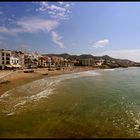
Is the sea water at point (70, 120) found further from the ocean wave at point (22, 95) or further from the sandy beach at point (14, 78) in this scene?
the sandy beach at point (14, 78)

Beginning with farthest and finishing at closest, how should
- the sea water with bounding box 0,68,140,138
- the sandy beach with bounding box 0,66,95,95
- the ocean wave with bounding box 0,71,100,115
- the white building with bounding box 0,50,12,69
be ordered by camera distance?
the white building with bounding box 0,50,12,69 < the sandy beach with bounding box 0,66,95,95 < the ocean wave with bounding box 0,71,100,115 < the sea water with bounding box 0,68,140,138

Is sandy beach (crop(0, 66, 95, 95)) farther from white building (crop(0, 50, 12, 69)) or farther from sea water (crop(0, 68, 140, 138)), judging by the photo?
white building (crop(0, 50, 12, 69))

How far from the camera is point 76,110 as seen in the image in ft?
62.3

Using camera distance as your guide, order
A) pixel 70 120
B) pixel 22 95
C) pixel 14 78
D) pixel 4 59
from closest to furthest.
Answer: pixel 70 120 < pixel 22 95 < pixel 14 78 < pixel 4 59

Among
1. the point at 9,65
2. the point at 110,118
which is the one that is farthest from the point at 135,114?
the point at 9,65

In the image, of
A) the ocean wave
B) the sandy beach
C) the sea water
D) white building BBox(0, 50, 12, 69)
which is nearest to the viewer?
the sea water

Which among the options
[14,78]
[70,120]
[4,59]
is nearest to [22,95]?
[70,120]

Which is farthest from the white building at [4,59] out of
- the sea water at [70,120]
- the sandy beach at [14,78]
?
the sea water at [70,120]

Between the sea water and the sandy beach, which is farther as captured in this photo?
the sandy beach

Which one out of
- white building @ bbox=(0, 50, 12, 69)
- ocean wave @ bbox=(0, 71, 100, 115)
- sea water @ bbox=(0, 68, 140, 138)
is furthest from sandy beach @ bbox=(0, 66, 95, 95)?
white building @ bbox=(0, 50, 12, 69)

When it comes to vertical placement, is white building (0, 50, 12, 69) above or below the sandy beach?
above

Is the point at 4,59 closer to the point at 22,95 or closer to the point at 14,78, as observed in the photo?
the point at 14,78

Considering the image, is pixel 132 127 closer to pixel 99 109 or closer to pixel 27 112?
pixel 99 109

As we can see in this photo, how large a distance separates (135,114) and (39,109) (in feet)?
24.7
